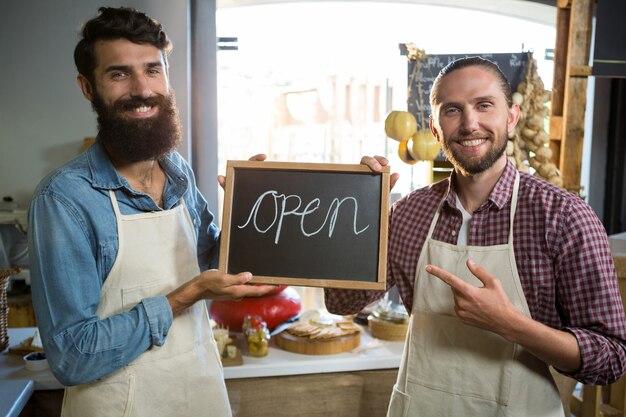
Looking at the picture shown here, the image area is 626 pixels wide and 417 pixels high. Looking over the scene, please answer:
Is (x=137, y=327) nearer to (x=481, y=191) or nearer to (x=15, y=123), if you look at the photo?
(x=481, y=191)

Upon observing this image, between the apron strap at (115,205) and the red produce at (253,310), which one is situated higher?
the apron strap at (115,205)

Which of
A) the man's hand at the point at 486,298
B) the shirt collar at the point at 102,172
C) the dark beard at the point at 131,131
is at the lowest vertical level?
the man's hand at the point at 486,298

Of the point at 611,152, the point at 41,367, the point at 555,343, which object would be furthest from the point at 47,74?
the point at 611,152

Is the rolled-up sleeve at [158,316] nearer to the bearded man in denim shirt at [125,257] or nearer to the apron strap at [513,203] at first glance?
the bearded man in denim shirt at [125,257]

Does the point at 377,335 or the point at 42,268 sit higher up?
the point at 42,268

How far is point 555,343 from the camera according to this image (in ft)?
4.67

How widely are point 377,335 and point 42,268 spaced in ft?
5.62

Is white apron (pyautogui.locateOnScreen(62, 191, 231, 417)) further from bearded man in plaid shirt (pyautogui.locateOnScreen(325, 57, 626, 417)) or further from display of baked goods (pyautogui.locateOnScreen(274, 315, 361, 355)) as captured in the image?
display of baked goods (pyautogui.locateOnScreen(274, 315, 361, 355))

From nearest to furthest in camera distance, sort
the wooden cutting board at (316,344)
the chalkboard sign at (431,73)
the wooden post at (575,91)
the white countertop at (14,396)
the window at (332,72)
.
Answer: the white countertop at (14,396), the wooden cutting board at (316,344), the wooden post at (575,91), the chalkboard sign at (431,73), the window at (332,72)

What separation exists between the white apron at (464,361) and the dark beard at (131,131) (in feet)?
2.79

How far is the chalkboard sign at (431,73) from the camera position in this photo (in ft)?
10.4

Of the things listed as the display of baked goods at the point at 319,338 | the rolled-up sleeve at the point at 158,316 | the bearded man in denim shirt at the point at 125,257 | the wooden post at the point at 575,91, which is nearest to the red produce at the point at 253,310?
the display of baked goods at the point at 319,338

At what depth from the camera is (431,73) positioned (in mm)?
3342

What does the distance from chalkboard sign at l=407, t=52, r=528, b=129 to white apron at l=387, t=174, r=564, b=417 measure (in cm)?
172
